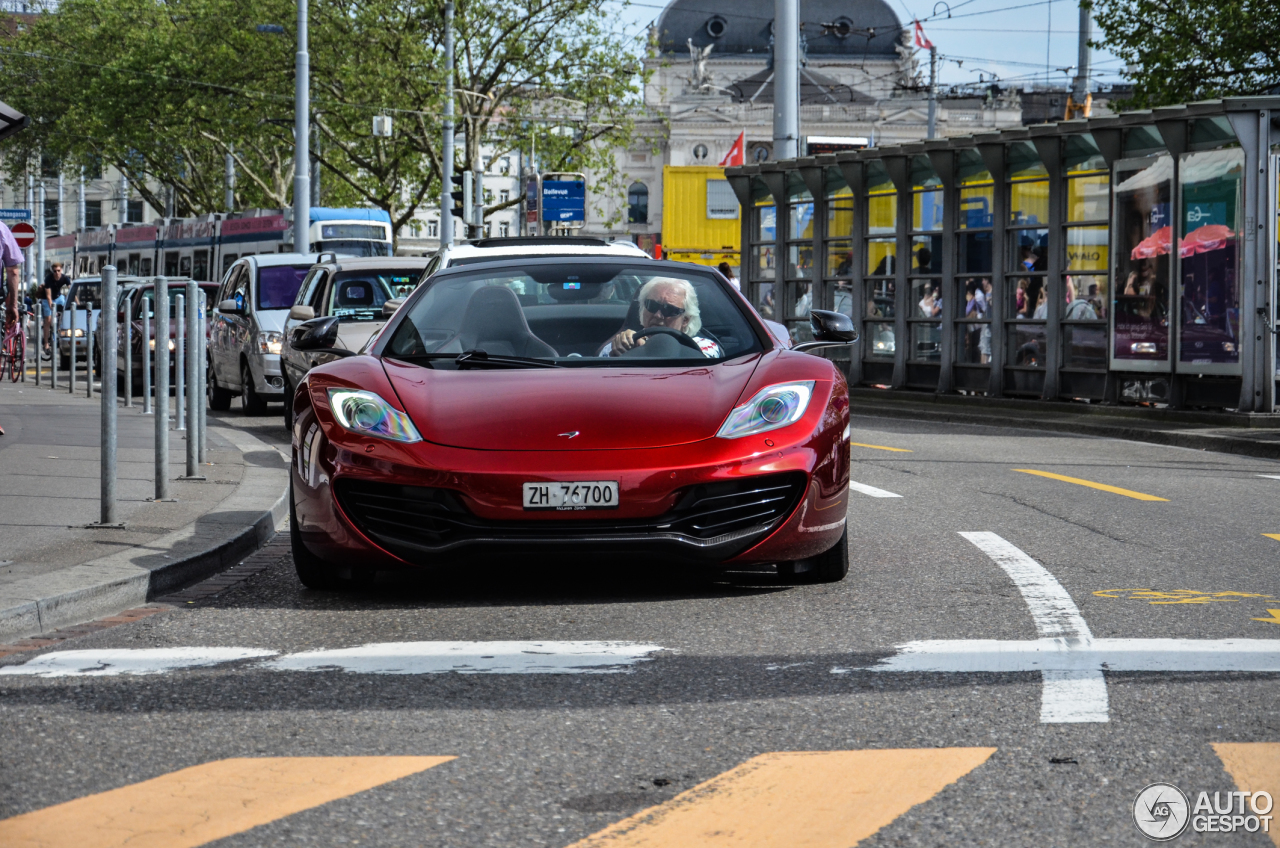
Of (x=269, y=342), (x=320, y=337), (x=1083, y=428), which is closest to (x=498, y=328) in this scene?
(x=320, y=337)

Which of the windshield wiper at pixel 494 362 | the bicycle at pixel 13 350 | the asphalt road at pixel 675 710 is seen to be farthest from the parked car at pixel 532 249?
the bicycle at pixel 13 350

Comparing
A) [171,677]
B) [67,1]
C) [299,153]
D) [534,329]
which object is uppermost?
[67,1]

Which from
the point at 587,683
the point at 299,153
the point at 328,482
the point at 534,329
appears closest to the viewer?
the point at 587,683

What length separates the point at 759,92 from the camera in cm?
12012

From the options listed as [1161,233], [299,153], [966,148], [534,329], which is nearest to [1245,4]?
[966,148]

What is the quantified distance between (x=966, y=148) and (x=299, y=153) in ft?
61.1

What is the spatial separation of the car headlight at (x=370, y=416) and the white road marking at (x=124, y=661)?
1.08 m

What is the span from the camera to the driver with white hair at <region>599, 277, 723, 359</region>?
7.45 meters

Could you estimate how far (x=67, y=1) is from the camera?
63.6m

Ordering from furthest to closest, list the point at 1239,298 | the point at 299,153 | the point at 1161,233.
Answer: the point at 299,153, the point at 1161,233, the point at 1239,298

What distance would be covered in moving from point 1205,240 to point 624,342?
12969 millimetres

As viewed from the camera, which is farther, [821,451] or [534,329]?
[534,329]

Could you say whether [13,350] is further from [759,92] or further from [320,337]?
[759,92]

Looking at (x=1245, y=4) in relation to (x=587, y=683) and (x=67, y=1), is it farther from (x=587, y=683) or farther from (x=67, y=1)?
(x=67, y=1)
